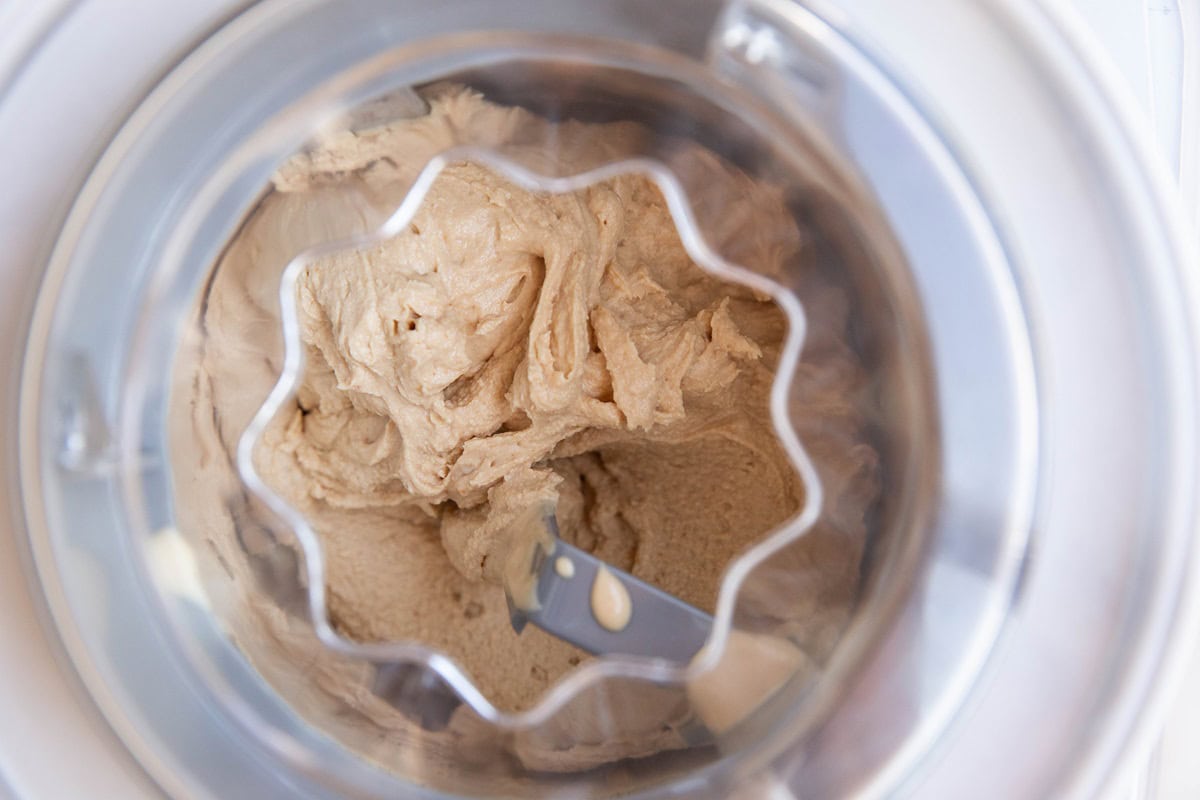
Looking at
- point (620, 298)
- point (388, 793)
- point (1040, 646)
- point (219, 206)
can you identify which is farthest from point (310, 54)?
point (1040, 646)

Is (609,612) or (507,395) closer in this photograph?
(609,612)

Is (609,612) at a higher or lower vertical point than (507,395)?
lower

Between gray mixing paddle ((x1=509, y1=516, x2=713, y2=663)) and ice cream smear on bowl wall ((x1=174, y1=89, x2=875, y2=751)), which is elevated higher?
ice cream smear on bowl wall ((x1=174, y1=89, x2=875, y2=751))

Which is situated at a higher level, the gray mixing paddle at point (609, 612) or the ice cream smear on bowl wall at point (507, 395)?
the ice cream smear on bowl wall at point (507, 395)

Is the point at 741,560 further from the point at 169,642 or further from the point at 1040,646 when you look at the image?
the point at 169,642
